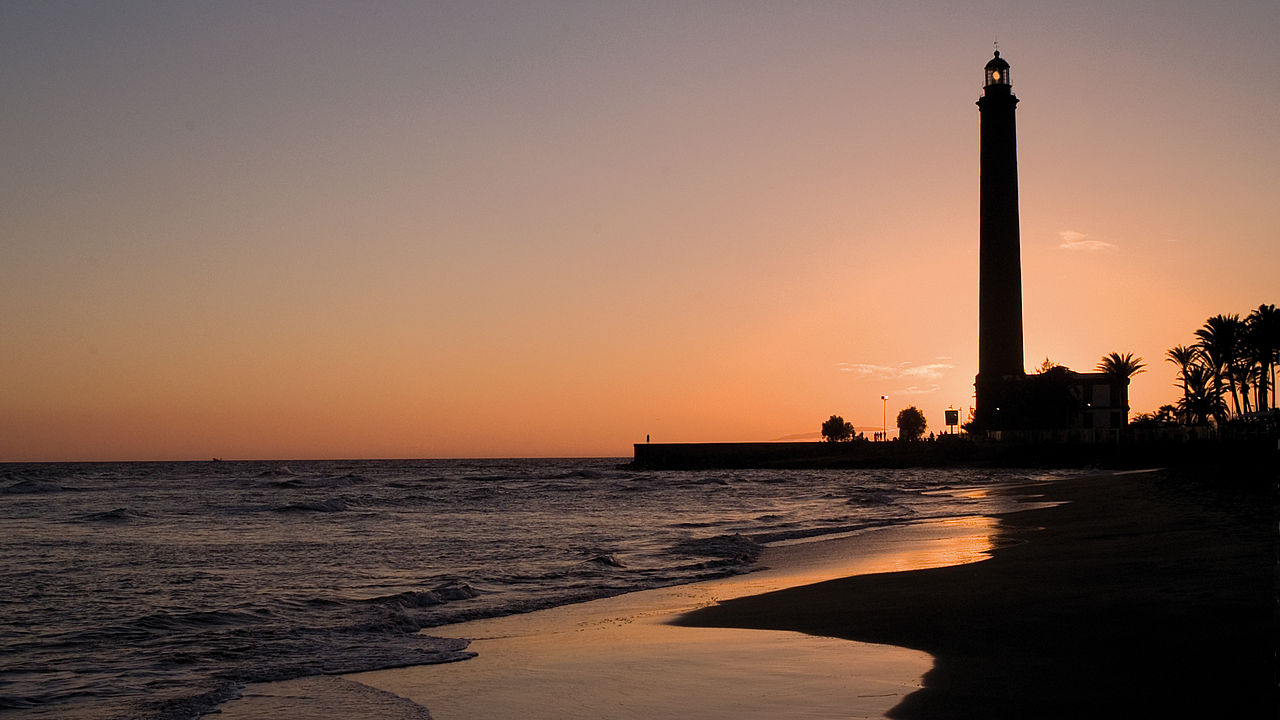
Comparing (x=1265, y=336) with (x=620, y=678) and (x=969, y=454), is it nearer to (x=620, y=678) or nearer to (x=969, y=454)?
(x=969, y=454)

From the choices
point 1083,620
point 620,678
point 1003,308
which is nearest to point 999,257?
point 1003,308

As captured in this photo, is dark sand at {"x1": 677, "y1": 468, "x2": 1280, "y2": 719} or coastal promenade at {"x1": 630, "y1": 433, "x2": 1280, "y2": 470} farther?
coastal promenade at {"x1": 630, "y1": 433, "x2": 1280, "y2": 470}

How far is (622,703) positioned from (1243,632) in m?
4.70

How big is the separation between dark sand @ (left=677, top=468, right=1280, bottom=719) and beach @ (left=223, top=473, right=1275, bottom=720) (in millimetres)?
26

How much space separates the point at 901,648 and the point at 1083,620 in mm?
1649

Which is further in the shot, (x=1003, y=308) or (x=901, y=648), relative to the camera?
(x=1003, y=308)

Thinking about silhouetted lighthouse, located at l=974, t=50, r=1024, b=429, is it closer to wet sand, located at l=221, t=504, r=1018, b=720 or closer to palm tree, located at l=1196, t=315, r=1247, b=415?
palm tree, located at l=1196, t=315, r=1247, b=415

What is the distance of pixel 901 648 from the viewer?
8.94 m

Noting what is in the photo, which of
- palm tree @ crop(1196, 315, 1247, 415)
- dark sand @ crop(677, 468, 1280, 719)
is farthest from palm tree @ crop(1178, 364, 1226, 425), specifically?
dark sand @ crop(677, 468, 1280, 719)

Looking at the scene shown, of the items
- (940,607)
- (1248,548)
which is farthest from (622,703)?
(1248,548)

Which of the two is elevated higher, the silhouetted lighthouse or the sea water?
the silhouetted lighthouse

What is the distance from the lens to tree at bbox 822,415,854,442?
563 ft

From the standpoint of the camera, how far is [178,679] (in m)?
8.93

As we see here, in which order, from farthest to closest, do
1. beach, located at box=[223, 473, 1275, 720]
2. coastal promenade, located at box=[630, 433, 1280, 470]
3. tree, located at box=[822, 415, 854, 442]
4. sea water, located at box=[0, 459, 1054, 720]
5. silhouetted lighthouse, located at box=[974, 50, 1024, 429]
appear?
tree, located at box=[822, 415, 854, 442], silhouetted lighthouse, located at box=[974, 50, 1024, 429], coastal promenade, located at box=[630, 433, 1280, 470], sea water, located at box=[0, 459, 1054, 720], beach, located at box=[223, 473, 1275, 720]
